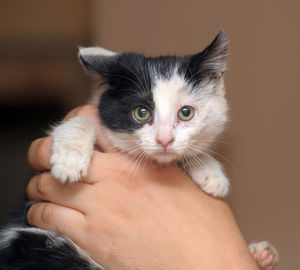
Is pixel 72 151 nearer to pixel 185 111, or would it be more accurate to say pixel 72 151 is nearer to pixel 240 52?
pixel 185 111

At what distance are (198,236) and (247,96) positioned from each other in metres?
1.73

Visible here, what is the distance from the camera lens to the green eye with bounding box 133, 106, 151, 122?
129 cm

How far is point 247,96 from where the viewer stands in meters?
2.73

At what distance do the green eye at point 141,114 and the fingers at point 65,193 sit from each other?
304 millimetres

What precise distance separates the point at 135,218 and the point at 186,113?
421 millimetres

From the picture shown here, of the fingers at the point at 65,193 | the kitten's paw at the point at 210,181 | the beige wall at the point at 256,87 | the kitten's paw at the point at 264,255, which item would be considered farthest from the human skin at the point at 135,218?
the beige wall at the point at 256,87

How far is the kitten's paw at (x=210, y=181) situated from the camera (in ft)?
4.76

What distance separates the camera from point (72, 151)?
121cm

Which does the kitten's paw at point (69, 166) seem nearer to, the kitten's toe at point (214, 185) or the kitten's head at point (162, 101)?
the kitten's head at point (162, 101)

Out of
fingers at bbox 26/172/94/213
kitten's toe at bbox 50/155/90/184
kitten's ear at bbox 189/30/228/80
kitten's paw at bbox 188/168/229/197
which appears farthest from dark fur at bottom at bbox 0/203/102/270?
kitten's ear at bbox 189/30/228/80

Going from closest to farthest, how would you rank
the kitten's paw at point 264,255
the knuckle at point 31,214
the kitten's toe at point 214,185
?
the knuckle at point 31,214 < the kitten's toe at point 214,185 < the kitten's paw at point 264,255

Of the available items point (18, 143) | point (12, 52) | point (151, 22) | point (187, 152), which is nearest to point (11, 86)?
point (12, 52)

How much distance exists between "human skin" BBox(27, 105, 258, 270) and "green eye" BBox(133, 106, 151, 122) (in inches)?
6.8

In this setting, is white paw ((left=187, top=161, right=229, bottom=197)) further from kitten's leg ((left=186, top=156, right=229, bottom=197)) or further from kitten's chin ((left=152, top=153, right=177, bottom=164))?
kitten's chin ((left=152, top=153, right=177, bottom=164))
